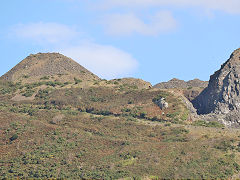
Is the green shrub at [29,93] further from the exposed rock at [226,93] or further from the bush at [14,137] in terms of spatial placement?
the exposed rock at [226,93]

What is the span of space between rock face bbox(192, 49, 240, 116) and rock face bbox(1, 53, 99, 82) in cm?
4210

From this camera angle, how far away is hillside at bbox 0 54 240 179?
75875 mm

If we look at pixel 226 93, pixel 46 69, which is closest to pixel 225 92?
pixel 226 93

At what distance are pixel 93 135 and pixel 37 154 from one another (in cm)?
1265

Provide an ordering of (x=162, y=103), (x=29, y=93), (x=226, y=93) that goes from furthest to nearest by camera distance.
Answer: (x=29, y=93), (x=226, y=93), (x=162, y=103)

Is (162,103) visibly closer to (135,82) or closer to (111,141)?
(111,141)

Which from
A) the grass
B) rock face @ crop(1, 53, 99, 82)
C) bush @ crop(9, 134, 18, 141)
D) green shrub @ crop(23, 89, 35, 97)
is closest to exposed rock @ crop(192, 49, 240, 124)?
the grass

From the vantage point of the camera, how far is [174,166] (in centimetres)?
7544

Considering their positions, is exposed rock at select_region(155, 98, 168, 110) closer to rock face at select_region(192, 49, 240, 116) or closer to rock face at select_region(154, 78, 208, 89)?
rock face at select_region(192, 49, 240, 116)

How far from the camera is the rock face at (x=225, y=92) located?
4225 inches

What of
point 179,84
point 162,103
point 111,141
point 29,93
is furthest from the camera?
point 179,84

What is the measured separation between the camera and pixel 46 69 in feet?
501

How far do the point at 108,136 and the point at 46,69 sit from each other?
213ft

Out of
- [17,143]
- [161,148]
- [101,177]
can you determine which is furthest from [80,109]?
[101,177]
